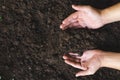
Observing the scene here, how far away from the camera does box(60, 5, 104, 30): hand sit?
8.92 feet

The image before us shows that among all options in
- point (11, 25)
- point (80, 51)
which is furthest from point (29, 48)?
point (80, 51)

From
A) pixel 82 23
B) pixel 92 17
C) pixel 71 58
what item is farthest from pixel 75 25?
pixel 71 58

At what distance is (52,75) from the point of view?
2.79 metres

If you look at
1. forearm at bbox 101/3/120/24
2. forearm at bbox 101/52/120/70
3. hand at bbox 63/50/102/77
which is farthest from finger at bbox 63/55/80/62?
forearm at bbox 101/3/120/24

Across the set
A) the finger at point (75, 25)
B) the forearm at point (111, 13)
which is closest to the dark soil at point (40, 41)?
the finger at point (75, 25)

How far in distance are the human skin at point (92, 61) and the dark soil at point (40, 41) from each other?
100 millimetres

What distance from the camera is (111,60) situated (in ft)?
8.91

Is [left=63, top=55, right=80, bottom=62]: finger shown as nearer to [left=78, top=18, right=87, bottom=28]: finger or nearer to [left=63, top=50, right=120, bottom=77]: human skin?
[left=63, top=50, right=120, bottom=77]: human skin

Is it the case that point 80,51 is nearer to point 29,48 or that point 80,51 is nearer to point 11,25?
point 29,48

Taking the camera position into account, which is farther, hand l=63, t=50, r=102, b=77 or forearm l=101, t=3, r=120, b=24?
forearm l=101, t=3, r=120, b=24

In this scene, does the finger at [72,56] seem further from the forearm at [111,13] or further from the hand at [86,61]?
the forearm at [111,13]

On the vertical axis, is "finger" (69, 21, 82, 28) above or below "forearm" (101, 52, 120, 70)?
above

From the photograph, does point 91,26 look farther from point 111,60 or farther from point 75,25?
point 111,60

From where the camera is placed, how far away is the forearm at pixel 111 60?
107 inches
